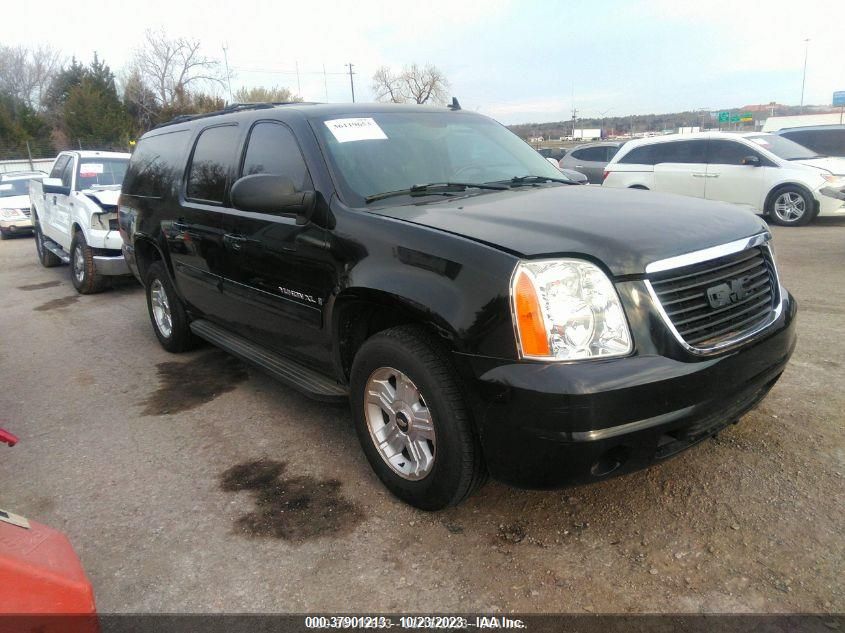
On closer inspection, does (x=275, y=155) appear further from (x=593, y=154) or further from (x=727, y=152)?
(x=593, y=154)

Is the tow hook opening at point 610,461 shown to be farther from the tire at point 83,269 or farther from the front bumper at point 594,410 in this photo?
the tire at point 83,269

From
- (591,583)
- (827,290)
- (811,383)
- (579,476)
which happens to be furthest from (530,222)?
(827,290)

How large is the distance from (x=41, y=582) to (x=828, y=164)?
42.5 feet

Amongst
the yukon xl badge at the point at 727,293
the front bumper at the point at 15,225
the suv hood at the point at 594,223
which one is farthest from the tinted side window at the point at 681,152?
the front bumper at the point at 15,225

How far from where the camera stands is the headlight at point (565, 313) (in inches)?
88.7

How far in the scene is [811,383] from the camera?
395cm

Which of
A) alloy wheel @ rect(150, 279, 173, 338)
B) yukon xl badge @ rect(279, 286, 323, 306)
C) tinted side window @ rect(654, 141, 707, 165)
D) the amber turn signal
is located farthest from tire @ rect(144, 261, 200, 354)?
tinted side window @ rect(654, 141, 707, 165)

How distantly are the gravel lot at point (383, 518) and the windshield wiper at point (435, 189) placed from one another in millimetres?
1434

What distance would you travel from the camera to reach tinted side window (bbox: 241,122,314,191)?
11.1ft

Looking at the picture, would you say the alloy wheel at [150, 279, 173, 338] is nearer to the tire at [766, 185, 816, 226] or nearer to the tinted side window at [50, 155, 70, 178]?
the tinted side window at [50, 155, 70, 178]

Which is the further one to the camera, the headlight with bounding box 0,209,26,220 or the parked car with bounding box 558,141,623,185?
the parked car with bounding box 558,141,623,185

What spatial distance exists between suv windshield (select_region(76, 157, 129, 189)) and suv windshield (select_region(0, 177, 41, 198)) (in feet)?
27.3

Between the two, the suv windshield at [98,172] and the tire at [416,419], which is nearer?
the tire at [416,419]

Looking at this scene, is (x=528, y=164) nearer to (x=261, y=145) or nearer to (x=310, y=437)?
(x=261, y=145)
